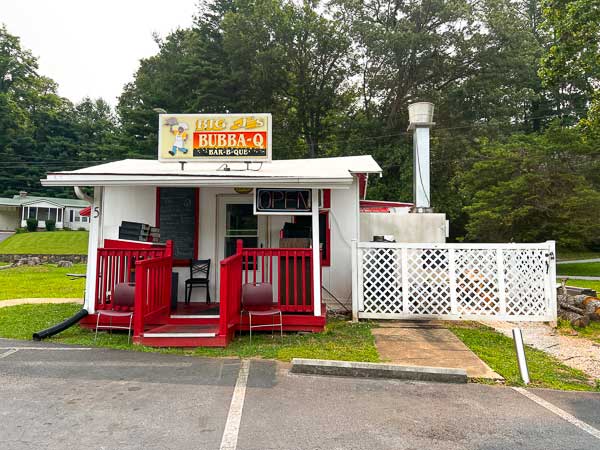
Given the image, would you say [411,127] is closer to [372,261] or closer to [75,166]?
[372,261]

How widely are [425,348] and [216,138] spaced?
4784 millimetres

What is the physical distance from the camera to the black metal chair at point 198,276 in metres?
7.56

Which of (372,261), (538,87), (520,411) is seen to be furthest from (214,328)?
(538,87)

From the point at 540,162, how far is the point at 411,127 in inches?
414

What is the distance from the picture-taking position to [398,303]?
7699mm

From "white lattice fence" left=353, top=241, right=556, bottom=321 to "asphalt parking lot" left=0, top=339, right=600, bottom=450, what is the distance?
3109mm

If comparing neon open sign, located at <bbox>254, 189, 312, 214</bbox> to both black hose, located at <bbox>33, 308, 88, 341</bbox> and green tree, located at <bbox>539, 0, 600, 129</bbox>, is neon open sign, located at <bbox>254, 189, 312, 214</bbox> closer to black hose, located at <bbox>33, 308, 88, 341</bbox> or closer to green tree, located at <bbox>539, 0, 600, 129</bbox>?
black hose, located at <bbox>33, 308, 88, 341</bbox>

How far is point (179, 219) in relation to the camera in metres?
7.82

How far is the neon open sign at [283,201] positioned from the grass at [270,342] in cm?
191

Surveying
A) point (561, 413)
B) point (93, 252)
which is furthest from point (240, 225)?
point (561, 413)

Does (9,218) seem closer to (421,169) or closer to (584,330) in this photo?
(421,169)

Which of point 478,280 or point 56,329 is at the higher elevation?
point 478,280

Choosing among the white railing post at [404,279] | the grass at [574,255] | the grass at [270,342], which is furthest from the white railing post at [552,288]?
the grass at [574,255]

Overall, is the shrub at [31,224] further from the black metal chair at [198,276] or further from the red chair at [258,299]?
the red chair at [258,299]
